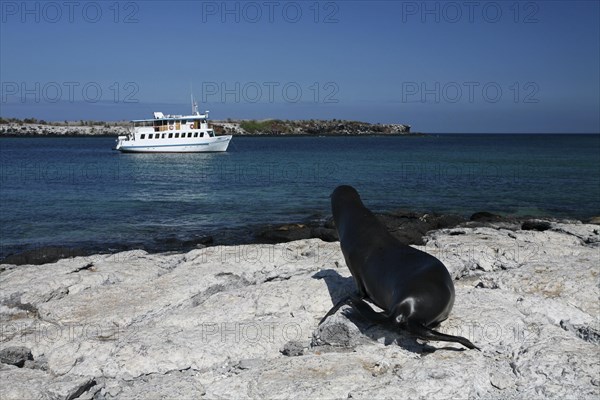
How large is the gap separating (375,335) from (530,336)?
133 centimetres

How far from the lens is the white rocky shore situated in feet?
15.6

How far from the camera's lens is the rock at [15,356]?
5.58 metres

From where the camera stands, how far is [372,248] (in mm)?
6258

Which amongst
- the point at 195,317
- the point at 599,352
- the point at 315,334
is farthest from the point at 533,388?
the point at 195,317

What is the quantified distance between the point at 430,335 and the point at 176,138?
206 ft

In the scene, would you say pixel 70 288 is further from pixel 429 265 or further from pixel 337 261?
pixel 429 265

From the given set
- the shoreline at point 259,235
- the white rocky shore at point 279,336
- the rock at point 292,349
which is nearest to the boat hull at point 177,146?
the shoreline at point 259,235

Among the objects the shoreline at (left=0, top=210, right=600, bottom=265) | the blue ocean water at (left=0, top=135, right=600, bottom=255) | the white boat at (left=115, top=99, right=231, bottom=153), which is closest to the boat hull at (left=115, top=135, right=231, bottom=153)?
the white boat at (left=115, top=99, right=231, bottom=153)

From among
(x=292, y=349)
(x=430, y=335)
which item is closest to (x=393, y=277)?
(x=430, y=335)

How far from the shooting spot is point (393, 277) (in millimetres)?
5664

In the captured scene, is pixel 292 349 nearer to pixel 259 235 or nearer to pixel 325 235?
pixel 325 235

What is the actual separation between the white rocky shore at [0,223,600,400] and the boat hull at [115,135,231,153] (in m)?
58.2

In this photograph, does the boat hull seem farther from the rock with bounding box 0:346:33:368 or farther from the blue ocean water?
the rock with bounding box 0:346:33:368

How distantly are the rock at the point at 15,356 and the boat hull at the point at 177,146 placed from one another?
60924 mm
